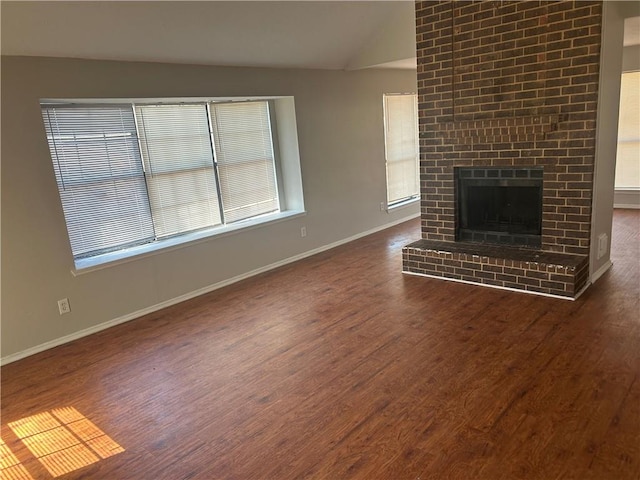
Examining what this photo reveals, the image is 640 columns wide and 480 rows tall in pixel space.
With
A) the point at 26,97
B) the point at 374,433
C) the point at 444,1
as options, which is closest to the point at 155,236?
the point at 26,97

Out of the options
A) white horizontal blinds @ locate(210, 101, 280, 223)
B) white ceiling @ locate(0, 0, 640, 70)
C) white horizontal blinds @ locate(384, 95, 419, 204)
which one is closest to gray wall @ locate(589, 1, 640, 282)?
white ceiling @ locate(0, 0, 640, 70)

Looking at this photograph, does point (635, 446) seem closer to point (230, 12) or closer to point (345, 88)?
point (230, 12)

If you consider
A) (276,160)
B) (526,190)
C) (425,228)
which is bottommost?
(425,228)

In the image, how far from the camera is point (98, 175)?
3.87 metres

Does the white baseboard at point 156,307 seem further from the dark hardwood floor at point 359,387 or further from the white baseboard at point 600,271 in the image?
the white baseboard at point 600,271

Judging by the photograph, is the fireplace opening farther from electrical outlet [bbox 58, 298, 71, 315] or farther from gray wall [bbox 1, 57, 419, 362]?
electrical outlet [bbox 58, 298, 71, 315]

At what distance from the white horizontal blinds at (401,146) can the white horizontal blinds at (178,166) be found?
296cm

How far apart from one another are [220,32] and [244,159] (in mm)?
1490

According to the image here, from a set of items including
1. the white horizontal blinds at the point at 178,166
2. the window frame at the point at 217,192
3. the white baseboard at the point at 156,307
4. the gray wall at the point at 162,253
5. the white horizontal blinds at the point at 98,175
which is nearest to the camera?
the gray wall at the point at 162,253

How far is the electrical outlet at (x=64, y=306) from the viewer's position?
3.56 metres

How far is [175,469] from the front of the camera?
A: 7.04 feet

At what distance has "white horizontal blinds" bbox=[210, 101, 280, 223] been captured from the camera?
189 inches

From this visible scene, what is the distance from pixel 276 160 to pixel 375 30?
1.80 m

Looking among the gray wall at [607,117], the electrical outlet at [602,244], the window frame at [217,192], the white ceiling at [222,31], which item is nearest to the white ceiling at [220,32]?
the white ceiling at [222,31]
